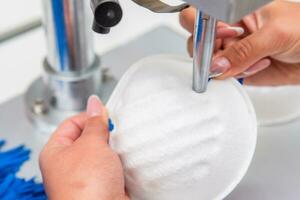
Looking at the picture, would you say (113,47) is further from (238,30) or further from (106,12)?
(106,12)

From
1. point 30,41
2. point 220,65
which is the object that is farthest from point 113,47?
point 220,65

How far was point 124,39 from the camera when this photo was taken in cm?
61

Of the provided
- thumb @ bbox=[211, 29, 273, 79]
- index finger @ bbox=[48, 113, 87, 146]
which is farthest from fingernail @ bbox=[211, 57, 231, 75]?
index finger @ bbox=[48, 113, 87, 146]

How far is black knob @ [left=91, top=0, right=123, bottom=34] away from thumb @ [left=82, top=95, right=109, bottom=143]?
0.34ft

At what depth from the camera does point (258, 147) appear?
0.43 metres

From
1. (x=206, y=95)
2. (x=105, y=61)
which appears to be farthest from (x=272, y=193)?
(x=105, y=61)

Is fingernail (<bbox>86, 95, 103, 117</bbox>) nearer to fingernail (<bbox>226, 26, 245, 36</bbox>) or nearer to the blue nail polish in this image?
the blue nail polish

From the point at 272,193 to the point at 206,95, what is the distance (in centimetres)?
12

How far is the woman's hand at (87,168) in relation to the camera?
1.07 feet

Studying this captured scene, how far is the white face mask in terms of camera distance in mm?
327

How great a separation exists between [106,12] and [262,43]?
17 centimetres

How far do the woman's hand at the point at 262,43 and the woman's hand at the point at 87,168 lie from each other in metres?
0.10

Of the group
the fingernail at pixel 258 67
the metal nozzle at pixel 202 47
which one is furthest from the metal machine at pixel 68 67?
the fingernail at pixel 258 67

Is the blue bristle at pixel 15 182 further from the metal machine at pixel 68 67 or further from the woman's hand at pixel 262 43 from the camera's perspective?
the woman's hand at pixel 262 43
